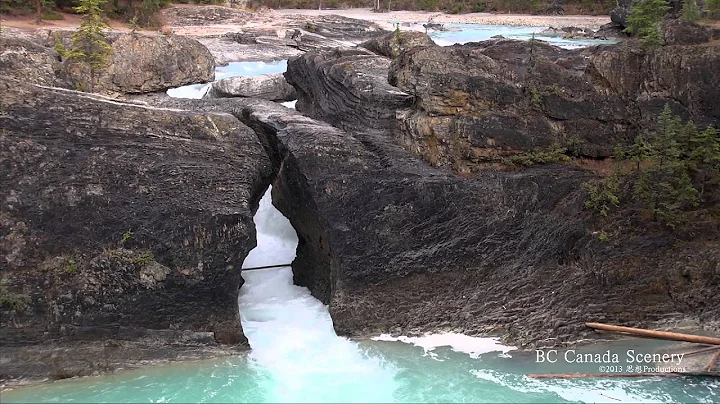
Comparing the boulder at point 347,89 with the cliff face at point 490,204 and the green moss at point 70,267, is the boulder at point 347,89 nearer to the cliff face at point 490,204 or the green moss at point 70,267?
the cliff face at point 490,204

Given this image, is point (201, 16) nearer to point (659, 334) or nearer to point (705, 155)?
point (705, 155)

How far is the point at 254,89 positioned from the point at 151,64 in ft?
11.3

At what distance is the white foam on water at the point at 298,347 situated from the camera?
10195 millimetres

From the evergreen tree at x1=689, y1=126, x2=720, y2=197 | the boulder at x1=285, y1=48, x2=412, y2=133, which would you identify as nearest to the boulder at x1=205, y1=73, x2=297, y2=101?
the boulder at x1=285, y1=48, x2=412, y2=133

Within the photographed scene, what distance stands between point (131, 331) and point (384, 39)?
1132 centimetres

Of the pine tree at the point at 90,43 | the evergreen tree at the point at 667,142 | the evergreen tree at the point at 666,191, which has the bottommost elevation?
the evergreen tree at the point at 666,191

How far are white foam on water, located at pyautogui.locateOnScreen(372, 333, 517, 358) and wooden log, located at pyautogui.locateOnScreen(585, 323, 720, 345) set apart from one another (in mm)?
1544

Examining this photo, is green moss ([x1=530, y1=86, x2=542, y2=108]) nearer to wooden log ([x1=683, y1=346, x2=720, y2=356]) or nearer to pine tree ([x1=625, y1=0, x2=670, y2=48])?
pine tree ([x1=625, y1=0, x2=670, y2=48])

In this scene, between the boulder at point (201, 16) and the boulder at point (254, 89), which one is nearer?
the boulder at point (254, 89)

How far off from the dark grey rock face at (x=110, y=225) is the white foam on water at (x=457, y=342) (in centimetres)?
296

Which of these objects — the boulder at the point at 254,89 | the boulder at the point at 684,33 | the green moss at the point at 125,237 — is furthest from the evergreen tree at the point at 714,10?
the green moss at the point at 125,237

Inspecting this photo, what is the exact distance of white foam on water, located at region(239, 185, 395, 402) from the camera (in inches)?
401

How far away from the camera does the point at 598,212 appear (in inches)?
503

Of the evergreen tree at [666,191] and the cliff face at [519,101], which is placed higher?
the cliff face at [519,101]
